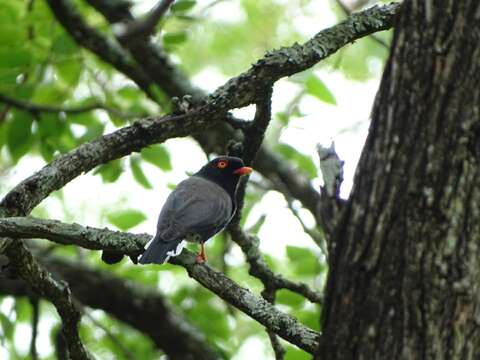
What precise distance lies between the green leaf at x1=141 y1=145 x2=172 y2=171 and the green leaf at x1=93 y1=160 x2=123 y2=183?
20cm

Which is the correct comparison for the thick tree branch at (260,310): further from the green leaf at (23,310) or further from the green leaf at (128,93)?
the green leaf at (128,93)

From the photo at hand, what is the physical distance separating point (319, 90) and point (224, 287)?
2727mm

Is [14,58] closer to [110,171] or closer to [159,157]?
[110,171]

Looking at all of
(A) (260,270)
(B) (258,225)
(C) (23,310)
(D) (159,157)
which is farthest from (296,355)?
(C) (23,310)

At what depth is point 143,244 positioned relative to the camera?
4461 mm

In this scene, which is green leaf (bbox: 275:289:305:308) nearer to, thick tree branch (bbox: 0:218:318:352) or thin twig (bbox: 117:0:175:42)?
thick tree branch (bbox: 0:218:318:352)

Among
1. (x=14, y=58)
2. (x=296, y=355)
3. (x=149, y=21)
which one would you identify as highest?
(x=14, y=58)

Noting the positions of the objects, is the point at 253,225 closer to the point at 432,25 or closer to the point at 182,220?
the point at 182,220

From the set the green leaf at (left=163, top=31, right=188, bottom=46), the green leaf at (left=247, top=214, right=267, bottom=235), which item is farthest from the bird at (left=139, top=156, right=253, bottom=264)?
the green leaf at (left=163, top=31, right=188, bottom=46)

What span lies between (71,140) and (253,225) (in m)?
1.79

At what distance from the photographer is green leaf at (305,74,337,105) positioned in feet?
21.6

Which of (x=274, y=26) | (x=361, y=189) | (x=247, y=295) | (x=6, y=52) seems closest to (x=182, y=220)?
(x=6, y=52)

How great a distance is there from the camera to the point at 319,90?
21.7 ft

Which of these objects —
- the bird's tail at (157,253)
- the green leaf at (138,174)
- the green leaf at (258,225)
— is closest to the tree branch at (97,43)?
the green leaf at (138,174)
